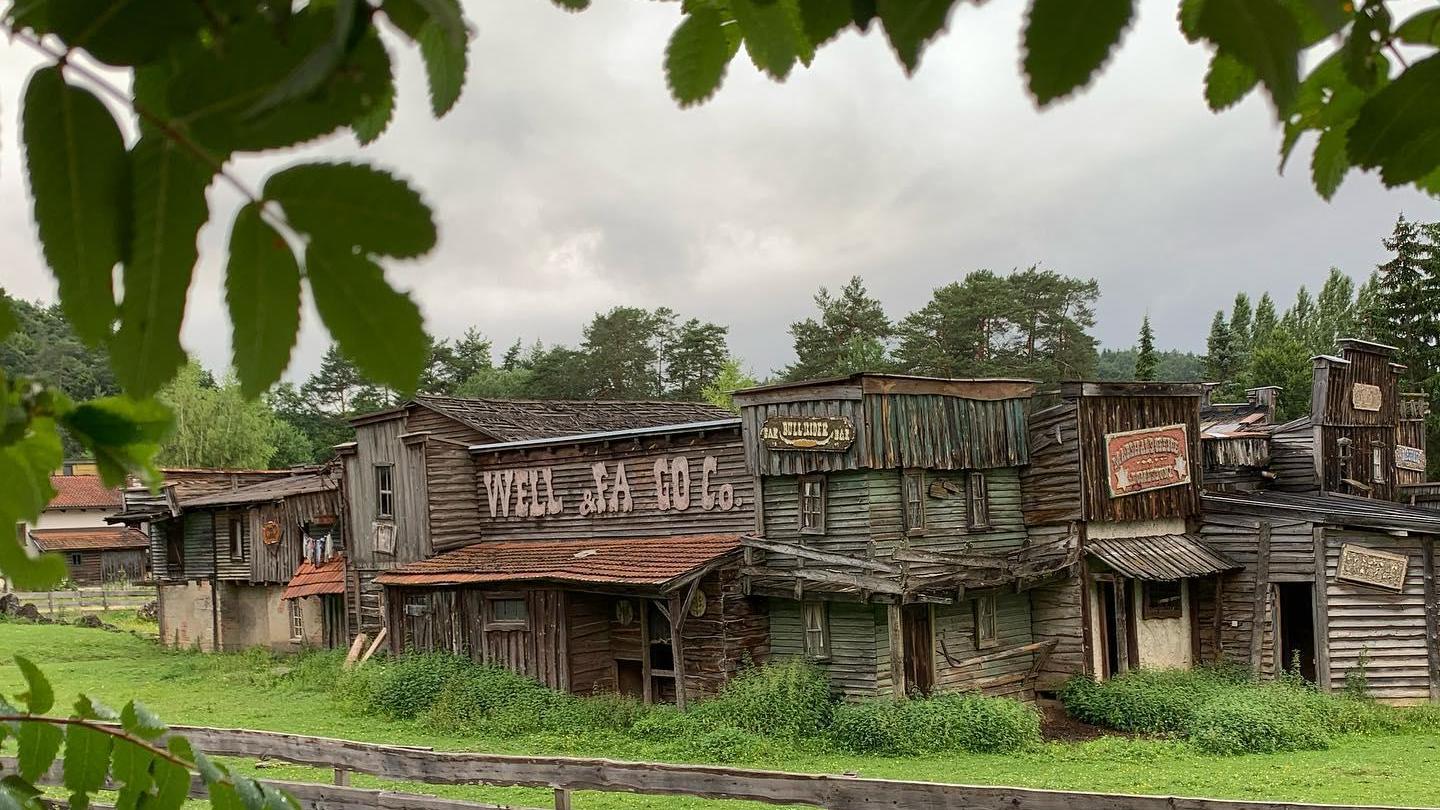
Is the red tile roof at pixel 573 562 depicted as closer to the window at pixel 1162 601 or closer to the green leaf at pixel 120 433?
the window at pixel 1162 601

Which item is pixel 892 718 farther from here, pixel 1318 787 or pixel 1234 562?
pixel 1234 562

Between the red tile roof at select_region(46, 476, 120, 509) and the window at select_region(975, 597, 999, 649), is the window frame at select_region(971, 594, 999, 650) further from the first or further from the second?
the red tile roof at select_region(46, 476, 120, 509)

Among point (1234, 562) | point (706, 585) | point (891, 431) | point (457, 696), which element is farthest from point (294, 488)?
point (1234, 562)

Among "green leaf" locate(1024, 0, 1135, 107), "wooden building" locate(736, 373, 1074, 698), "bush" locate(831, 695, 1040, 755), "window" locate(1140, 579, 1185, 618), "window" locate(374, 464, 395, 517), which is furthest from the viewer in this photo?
"window" locate(374, 464, 395, 517)

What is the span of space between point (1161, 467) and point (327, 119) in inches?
782

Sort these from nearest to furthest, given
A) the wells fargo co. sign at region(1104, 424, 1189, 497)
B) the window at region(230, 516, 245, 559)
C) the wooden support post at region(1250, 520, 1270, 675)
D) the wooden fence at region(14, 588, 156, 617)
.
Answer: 1. the wooden support post at region(1250, 520, 1270, 675)
2. the wells fargo co. sign at region(1104, 424, 1189, 497)
3. the window at region(230, 516, 245, 559)
4. the wooden fence at region(14, 588, 156, 617)

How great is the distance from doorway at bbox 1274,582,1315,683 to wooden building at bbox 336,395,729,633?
46.1 feet

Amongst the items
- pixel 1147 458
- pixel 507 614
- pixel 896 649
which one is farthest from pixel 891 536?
pixel 507 614

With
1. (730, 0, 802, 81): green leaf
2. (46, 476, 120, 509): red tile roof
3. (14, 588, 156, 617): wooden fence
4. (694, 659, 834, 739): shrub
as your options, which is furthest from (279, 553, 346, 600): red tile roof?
(730, 0, 802, 81): green leaf

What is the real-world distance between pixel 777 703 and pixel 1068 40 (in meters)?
16.0

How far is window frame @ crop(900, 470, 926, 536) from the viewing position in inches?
661

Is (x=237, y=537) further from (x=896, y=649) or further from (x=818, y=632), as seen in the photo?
(x=896, y=649)

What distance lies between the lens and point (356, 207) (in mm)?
896

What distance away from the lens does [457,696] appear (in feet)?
61.0
